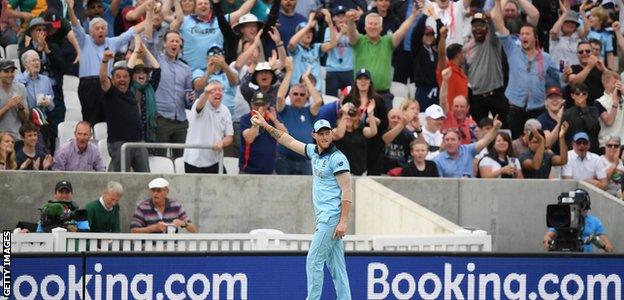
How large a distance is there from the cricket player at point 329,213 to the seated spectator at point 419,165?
5.26m

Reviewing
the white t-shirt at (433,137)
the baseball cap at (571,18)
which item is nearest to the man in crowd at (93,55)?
the white t-shirt at (433,137)

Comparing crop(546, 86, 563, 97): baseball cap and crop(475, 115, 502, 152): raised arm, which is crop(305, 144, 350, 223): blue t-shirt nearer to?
crop(475, 115, 502, 152): raised arm

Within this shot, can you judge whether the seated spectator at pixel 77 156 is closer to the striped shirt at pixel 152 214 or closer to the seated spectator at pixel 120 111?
the seated spectator at pixel 120 111

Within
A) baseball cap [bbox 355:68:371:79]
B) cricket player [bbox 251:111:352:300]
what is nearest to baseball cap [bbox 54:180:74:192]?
cricket player [bbox 251:111:352:300]

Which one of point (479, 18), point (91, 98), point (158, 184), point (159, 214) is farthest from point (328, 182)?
point (479, 18)

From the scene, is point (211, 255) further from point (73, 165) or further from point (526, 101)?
point (526, 101)

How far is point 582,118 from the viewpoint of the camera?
23938 millimetres

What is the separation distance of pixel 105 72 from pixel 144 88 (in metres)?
0.75

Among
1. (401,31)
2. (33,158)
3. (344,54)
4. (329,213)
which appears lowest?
(329,213)

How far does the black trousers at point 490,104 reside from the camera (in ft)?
81.6

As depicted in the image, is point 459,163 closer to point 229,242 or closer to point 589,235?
point 589,235

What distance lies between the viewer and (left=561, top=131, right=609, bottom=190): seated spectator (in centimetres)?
2327

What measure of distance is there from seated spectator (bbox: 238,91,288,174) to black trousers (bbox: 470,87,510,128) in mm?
3840

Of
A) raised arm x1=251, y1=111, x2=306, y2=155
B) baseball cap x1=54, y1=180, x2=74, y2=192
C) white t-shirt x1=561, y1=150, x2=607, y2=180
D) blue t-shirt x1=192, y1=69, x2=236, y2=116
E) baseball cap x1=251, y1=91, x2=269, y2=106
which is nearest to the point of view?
raised arm x1=251, y1=111, x2=306, y2=155
